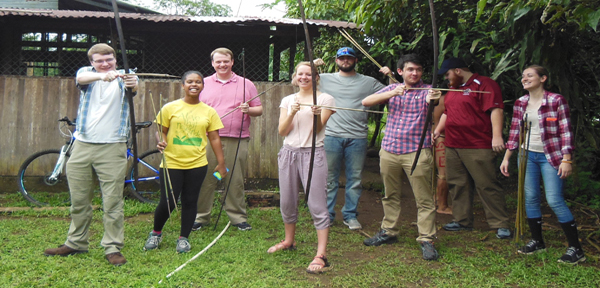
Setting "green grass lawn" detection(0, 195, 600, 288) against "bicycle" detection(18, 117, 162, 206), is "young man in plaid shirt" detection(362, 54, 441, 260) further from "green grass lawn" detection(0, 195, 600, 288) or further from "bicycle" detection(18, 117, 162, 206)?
"bicycle" detection(18, 117, 162, 206)

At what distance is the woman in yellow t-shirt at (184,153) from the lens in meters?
3.61

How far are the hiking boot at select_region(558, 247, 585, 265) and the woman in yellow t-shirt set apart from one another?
2.75 meters

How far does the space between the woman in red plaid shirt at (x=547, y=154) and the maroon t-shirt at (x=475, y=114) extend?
0.44 metres

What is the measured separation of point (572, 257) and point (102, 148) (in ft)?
11.3

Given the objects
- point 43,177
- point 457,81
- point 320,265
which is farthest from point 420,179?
point 43,177

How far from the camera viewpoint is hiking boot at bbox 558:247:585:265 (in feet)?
11.4

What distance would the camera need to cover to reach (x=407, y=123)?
3703mm

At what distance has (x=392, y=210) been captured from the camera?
388 centimetres

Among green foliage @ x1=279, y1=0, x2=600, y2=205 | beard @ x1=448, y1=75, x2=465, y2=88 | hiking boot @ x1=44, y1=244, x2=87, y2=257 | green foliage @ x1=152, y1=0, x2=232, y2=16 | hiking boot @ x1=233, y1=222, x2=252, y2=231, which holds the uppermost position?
green foliage @ x1=152, y1=0, x2=232, y2=16

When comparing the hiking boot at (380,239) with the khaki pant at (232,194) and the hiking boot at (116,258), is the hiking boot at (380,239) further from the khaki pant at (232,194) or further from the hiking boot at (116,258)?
the hiking boot at (116,258)

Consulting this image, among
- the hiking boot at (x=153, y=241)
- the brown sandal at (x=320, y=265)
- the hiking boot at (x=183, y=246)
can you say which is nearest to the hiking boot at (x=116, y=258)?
the hiking boot at (x=153, y=241)

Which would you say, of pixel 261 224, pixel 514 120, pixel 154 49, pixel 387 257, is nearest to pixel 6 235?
pixel 261 224

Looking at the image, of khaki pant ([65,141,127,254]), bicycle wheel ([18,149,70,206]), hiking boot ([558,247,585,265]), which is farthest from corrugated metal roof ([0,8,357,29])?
hiking boot ([558,247,585,265])

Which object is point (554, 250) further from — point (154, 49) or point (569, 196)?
point (154, 49)
